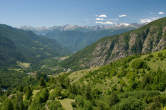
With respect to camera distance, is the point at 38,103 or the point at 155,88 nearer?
the point at 38,103

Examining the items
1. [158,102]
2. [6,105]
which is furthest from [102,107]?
[6,105]

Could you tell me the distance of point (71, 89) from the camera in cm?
10219

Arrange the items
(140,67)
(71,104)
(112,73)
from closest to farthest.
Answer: (71,104) < (140,67) < (112,73)

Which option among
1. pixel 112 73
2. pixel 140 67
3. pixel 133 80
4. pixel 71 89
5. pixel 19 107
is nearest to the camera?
pixel 19 107

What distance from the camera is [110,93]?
114m

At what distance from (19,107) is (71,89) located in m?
32.7

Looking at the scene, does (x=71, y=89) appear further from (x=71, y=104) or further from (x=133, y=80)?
(x=133, y=80)

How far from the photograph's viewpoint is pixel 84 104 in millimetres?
71562

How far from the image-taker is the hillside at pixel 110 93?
2862 inches

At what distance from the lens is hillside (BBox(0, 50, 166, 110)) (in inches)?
2862

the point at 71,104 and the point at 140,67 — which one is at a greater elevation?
the point at 140,67

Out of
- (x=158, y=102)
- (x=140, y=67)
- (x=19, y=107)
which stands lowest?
(x=19, y=107)

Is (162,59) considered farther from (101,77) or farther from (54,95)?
(54,95)

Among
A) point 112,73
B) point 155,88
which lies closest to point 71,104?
point 155,88
